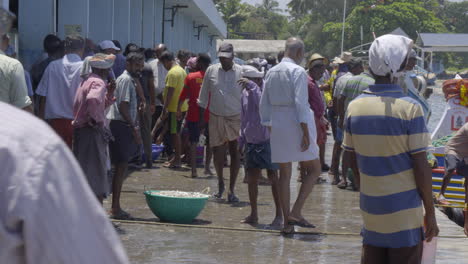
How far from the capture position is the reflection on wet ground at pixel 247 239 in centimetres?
657

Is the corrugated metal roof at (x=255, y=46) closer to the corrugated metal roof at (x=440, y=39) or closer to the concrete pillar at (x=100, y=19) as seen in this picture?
the corrugated metal roof at (x=440, y=39)

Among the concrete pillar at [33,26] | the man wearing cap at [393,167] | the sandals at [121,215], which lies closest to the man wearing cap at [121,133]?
the sandals at [121,215]

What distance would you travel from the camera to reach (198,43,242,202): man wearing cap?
9.49m

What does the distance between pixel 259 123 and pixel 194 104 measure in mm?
3207

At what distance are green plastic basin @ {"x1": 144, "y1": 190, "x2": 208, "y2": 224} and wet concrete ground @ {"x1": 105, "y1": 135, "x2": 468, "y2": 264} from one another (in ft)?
0.56

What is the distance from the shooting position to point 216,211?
8836 mm

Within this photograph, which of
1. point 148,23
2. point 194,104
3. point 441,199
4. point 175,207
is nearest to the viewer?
point 175,207

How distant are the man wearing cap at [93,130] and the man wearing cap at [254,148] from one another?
5.55ft

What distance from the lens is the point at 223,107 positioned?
9.63 metres

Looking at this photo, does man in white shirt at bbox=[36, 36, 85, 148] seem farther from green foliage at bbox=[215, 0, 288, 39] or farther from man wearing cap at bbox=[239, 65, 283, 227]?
green foliage at bbox=[215, 0, 288, 39]

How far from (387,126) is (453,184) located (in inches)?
270

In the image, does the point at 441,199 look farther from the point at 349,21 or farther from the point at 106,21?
the point at 349,21

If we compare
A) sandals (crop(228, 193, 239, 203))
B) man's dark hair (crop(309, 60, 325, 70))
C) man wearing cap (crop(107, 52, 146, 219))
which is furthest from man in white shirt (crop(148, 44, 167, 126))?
man wearing cap (crop(107, 52, 146, 219))

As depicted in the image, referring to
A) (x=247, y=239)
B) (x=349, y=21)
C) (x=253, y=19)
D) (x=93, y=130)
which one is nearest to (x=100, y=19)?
(x=93, y=130)
